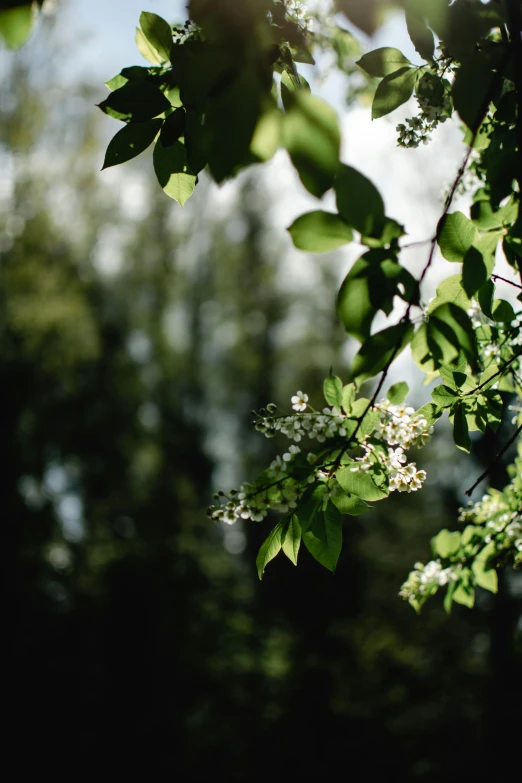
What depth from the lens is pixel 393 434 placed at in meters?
1.05

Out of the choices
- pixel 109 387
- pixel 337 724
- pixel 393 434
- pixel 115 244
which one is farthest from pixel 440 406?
pixel 115 244

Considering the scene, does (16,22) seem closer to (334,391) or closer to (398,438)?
(334,391)

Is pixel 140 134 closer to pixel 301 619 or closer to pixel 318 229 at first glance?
pixel 318 229

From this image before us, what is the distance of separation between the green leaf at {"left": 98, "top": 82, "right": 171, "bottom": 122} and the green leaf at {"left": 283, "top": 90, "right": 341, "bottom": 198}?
0.39 meters

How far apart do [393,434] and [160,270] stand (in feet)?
39.1

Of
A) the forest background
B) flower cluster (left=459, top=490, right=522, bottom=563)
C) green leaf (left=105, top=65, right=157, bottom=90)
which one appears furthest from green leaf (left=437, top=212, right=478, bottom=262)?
the forest background

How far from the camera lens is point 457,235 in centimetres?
89

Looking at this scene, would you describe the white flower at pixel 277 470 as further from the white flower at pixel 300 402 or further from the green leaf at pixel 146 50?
the green leaf at pixel 146 50

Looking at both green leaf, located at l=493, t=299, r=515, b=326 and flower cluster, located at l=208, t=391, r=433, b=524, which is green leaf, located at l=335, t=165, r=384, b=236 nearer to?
flower cluster, located at l=208, t=391, r=433, b=524

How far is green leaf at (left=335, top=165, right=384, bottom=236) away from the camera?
65 centimetres

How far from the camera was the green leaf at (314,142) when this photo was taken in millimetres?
599

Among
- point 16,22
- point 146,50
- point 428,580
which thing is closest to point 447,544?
point 428,580

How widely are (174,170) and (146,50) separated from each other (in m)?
0.23

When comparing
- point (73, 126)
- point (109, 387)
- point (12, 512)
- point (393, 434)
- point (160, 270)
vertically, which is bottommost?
point (393, 434)
